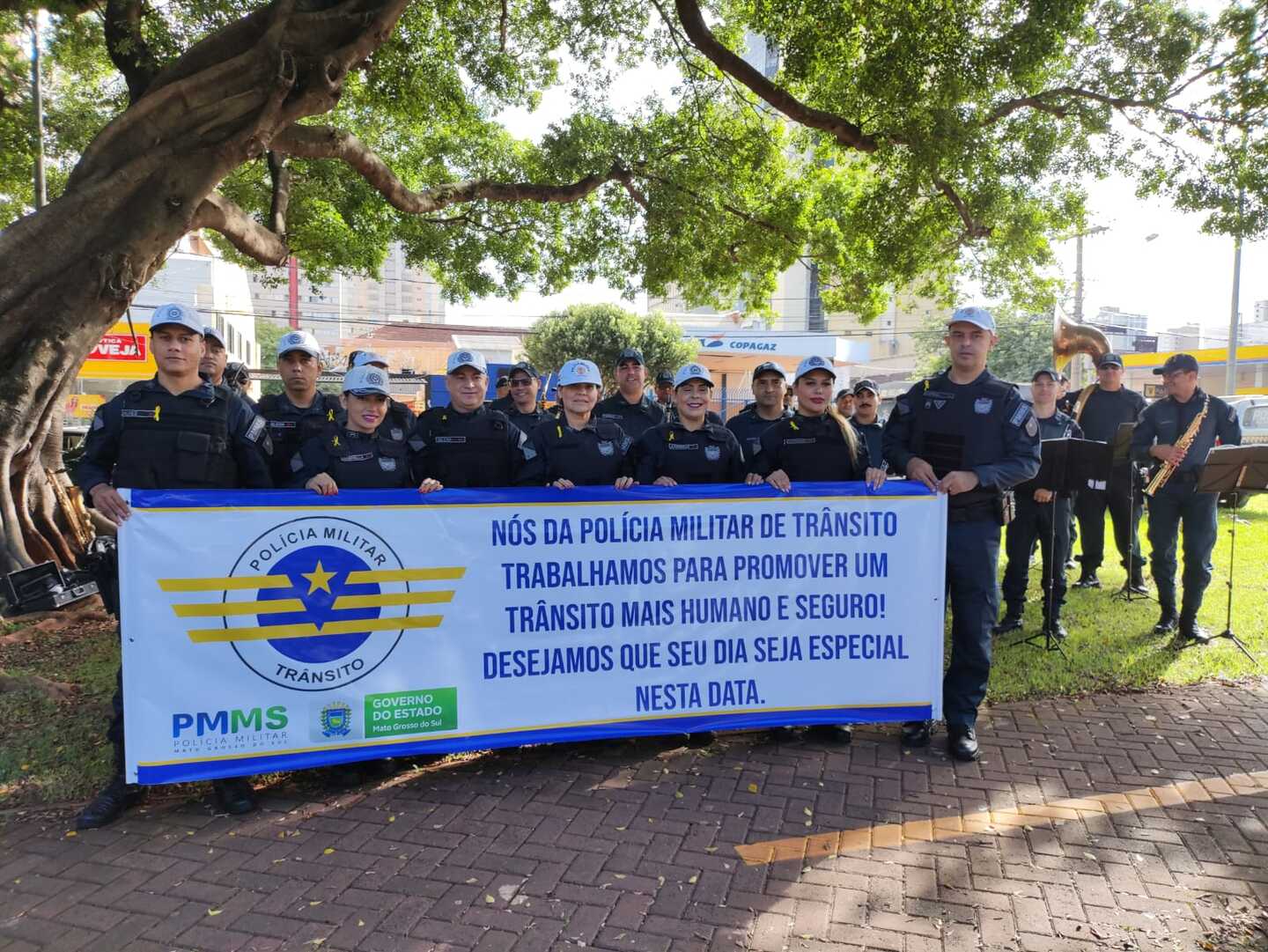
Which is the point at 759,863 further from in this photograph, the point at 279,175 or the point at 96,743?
the point at 279,175

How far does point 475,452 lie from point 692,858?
285 centimetres

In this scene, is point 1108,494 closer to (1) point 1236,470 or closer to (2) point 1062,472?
(2) point 1062,472

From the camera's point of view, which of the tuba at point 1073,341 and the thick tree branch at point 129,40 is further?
the tuba at point 1073,341

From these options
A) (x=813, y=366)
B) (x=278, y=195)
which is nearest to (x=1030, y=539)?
(x=813, y=366)

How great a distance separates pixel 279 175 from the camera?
11.3m

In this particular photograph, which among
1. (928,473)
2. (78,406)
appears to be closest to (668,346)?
(78,406)

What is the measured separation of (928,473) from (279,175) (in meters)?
10.5

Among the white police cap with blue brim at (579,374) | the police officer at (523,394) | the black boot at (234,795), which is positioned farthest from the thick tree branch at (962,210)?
the black boot at (234,795)

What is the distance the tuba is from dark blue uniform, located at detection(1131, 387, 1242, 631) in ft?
14.7

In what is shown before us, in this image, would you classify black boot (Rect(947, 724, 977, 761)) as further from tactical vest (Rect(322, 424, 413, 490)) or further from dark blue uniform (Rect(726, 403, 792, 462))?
tactical vest (Rect(322, 424, 413, 490))

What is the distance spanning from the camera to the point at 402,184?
11.0 meters

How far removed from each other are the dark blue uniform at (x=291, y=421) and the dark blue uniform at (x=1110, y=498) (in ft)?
23.0

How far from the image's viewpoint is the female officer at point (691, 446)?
473 centimetres

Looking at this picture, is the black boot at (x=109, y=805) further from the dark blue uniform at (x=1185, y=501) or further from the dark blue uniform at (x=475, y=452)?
the dark blue uniform at (x=1185, y=501)
